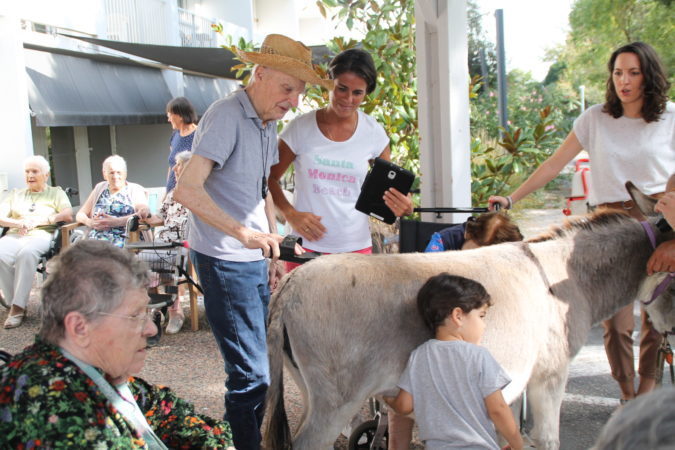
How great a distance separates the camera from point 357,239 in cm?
375

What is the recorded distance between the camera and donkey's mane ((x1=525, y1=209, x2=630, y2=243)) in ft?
11.1

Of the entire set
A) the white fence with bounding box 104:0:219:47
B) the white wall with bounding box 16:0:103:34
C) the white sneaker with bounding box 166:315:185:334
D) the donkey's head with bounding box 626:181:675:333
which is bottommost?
the white sneaker with bounding box 166:315:185:334

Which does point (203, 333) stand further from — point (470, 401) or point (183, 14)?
point (183, 14)

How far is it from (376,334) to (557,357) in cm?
96

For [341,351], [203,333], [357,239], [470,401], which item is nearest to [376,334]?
Result: [341,351]

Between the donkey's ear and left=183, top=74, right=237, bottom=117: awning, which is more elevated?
left=183, top=74, right=237, bottom=117: awning

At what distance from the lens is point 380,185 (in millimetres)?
3506

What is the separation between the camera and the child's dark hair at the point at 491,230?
3.60 m

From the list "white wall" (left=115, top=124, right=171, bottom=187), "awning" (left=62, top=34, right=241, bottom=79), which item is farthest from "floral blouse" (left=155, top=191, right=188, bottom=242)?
"white wall" (left=115, top=124, right=171, bottom=187)

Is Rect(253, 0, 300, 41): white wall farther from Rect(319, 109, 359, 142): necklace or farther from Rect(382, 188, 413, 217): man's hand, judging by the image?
Rect(382, 188, 413, 217): man's hand

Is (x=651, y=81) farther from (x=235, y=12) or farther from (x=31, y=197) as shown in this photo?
(x=235, y=12)

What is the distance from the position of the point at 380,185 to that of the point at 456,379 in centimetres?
128

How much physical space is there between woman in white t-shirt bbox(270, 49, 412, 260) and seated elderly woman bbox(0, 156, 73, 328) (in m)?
4.69

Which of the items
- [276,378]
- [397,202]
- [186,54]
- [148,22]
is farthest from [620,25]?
[276,378]
